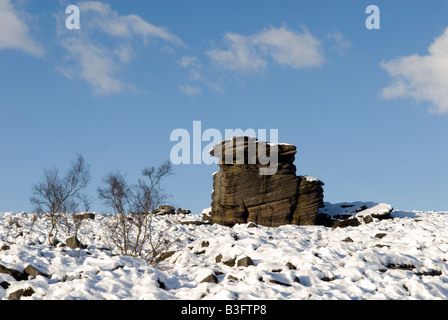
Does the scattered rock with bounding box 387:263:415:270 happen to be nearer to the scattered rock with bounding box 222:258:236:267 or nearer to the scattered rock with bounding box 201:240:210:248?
the scattered rock with bounding box 222:258:236:267

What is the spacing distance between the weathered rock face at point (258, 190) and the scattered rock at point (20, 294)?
786 inches

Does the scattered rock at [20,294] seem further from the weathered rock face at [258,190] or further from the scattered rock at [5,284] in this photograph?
the weathered rock face at [258,190]

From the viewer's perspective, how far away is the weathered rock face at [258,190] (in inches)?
1156

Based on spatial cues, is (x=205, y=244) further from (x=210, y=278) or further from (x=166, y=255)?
(x=210, y=278)

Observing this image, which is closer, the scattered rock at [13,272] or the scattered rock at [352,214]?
the scattered rock at [13,272]

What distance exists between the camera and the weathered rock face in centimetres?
2936

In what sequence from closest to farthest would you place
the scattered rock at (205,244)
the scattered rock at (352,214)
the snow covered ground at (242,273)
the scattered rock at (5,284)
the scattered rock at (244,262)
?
the snow covered ground at (242,273) → the scattered rock at (5,284) → the scattered rock at (244,262) → the scattered rock at (205,244) → the scattered rock at (352,214)

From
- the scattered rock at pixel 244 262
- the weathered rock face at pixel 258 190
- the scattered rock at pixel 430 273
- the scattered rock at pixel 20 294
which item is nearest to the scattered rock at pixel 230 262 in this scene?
the scattered rock at pixel 244 262

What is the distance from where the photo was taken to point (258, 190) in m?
29.4

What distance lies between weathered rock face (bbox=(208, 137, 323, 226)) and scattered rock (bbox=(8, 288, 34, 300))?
65.5 feet
